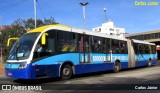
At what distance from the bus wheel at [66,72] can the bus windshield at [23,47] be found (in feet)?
8.22

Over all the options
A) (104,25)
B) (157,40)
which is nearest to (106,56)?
(157,40)

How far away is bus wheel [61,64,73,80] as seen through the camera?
16.1 metres

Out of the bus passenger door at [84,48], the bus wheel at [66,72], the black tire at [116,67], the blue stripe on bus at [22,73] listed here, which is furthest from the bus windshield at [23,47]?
the black tire at [116,67]

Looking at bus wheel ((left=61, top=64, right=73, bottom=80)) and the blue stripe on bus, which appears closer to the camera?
the blue stripe on bus

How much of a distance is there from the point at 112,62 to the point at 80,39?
477cm

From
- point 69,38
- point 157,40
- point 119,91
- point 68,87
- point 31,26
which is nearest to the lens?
point 119,91

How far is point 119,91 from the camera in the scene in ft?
38.7

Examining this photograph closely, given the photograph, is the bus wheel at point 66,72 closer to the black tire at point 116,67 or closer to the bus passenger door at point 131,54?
the black tire at point 116,67

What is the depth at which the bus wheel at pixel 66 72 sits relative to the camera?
16109mm

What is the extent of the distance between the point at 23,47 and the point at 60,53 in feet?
7.05

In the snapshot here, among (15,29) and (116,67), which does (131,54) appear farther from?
(15,29)

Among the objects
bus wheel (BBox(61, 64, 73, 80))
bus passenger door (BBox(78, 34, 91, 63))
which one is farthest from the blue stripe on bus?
bus passenger door (BBox(78, 34, 91, 63))

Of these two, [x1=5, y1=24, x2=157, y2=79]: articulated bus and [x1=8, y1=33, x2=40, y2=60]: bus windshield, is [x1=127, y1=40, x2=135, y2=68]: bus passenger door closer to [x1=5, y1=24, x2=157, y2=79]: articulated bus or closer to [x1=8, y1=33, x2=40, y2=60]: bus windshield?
[x1=5, y1=24, x2=157, y2=79]: articulated bus

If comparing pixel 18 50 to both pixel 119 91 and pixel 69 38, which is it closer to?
pixel 69 38
